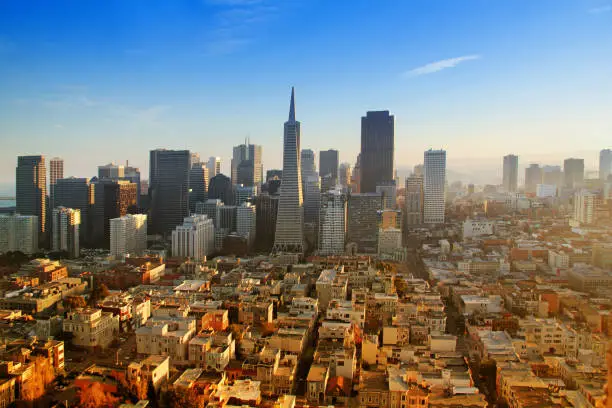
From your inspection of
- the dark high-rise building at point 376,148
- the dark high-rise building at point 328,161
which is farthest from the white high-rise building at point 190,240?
the dark high-rise building at point 328,161

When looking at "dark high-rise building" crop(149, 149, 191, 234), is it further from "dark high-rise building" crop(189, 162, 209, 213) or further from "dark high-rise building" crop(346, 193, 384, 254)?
"dark high-rise building" crop(346, 193, 384, 254)

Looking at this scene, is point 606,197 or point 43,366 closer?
point 43,366

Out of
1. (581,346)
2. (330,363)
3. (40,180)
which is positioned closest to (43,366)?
(330,363)

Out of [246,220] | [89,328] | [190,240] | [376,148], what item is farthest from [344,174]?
[89,328]

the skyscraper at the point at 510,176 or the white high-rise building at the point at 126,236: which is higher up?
the skyscraper at the point at 510,176

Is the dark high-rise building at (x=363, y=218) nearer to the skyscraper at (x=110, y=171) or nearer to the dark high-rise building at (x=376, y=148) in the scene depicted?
the dark high-rise building at (x=376, y=148)

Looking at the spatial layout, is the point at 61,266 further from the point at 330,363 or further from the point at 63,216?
the point at 330,363
